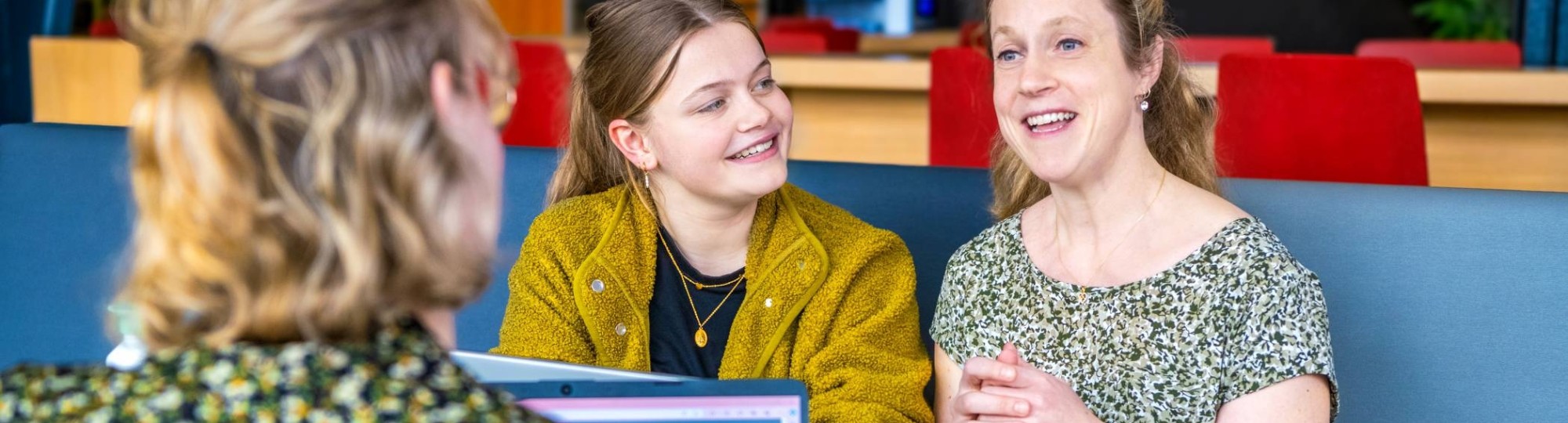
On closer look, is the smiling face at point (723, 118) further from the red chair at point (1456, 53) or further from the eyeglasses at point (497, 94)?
the red chair at point (1456, 53)

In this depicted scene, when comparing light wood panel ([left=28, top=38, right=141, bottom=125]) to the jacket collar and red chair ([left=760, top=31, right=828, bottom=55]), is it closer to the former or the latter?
red chair ([left=760, top=31, right=828, bottom=55])

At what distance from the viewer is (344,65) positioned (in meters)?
0.83

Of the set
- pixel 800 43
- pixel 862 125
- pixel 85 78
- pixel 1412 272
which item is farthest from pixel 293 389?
pixel 85 78

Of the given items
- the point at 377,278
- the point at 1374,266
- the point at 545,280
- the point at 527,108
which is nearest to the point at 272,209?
the point at 377,278

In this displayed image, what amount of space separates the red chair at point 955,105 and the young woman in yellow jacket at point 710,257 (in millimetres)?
1360

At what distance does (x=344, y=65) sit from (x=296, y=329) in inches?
6.1

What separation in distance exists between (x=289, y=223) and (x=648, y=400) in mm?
333

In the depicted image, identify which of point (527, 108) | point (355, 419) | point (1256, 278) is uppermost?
point (355, 419)

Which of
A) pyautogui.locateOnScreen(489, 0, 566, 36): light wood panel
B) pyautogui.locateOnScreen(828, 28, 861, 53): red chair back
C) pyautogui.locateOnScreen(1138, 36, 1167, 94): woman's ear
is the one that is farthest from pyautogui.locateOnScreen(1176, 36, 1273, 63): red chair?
pyautogui.locateOnScreen(489, 0, 566, 36): light wood panel

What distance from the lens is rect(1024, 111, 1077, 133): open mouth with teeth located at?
1.58 meters

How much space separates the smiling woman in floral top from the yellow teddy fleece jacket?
858mm

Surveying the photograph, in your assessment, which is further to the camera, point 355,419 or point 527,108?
point 527,108

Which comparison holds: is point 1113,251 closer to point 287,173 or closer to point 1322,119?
point 287,173

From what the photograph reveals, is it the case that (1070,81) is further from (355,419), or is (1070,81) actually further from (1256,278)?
(355,419)
